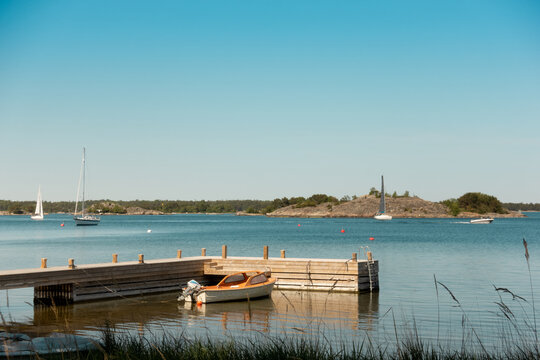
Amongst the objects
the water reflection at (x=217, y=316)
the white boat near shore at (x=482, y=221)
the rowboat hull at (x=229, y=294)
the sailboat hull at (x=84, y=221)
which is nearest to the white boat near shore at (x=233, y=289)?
the rowboat hull at (x=229, y=294)

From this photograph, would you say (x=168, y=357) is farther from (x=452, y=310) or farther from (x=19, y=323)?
(x=452, y=310)

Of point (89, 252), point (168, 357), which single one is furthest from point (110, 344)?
point (89, 252)

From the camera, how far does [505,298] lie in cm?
3027

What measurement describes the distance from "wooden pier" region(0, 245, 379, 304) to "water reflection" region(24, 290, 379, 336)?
62cm

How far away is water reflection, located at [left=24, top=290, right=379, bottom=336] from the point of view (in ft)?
66.5

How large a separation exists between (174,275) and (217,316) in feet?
20.9

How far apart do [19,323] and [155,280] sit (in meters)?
7.48

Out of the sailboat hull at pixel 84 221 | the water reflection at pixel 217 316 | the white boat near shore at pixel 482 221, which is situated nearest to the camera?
the water reflection at pixel 217 316

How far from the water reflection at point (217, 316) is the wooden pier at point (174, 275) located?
0.62 m

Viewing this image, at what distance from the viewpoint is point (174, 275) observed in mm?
29078

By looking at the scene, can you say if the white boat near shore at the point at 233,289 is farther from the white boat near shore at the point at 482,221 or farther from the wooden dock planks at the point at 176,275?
the white boat near shore at the point at 482,221

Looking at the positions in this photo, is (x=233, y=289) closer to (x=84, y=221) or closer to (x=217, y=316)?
(x=217, y=316)

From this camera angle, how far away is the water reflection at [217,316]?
798 inches

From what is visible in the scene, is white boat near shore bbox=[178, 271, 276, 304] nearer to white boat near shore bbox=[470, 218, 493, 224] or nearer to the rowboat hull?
the rowboat hull
